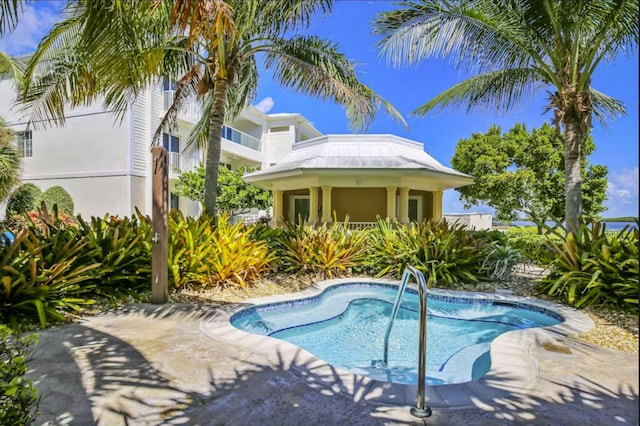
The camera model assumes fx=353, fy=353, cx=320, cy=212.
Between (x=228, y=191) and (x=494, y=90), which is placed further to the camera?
(x=228, y=191)

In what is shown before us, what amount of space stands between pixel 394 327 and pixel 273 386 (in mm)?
4204

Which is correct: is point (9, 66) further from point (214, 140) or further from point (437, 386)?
point (437, 386)

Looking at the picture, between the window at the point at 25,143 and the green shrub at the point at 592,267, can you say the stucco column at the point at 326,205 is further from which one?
the window at the point at 25,143

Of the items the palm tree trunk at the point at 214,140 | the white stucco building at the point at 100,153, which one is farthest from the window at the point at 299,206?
the palm tree trunk at the point at 214,140

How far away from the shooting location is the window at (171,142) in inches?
827

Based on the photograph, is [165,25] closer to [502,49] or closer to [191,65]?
[191,65]

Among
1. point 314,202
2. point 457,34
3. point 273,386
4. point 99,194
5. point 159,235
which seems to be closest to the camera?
point 273,386

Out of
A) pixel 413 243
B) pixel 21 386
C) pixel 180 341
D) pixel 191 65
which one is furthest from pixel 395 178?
pixel 21 386

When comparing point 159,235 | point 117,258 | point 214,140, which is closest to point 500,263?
point 214,140

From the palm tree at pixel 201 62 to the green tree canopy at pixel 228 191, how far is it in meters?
9.05

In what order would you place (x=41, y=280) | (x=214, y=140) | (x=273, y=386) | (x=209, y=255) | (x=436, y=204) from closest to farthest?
(x=273, y=386) < (x=41, y=280) < (x=209, y=255) < (x=214, y=140) < (x=436, y=204)

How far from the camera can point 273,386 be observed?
361 cm

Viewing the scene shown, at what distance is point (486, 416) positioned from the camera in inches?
122

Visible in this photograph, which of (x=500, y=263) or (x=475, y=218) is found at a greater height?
(x=475, y=218)
